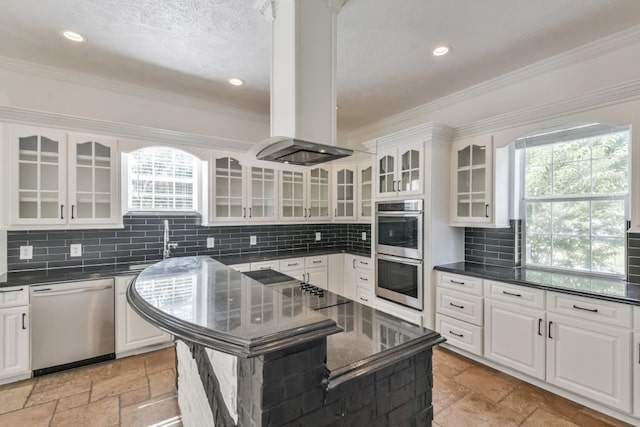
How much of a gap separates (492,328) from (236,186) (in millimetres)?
3238

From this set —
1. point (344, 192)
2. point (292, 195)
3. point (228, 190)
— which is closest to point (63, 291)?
point (228, 190)

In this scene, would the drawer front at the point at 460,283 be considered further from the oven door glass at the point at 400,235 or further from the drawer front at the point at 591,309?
the drawer front at the point at 591,309

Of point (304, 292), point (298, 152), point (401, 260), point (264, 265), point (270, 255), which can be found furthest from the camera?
point (270, 255)

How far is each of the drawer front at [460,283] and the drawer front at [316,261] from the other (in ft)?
5.62

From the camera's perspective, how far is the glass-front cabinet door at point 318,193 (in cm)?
464

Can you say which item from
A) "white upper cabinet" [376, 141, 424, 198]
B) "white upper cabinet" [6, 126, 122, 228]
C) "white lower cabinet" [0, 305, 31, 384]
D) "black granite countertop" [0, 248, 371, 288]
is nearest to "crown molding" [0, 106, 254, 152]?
"white upper cabinet" [6, 126, 122, 228]

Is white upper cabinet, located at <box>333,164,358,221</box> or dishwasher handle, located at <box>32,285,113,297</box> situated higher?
white upper cabinet, located at <box>333,164,358,221</box>

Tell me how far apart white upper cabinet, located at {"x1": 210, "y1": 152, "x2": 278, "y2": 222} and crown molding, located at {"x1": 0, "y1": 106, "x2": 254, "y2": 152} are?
0.52ft

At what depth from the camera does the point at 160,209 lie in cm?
361

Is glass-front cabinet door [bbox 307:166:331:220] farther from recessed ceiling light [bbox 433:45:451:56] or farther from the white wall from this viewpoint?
recessed ceiling light [bbox 433:45:451:56]

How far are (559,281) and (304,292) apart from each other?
218 centimetres

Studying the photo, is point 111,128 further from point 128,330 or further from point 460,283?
point 460,283

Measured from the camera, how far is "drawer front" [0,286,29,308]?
2.55 metres

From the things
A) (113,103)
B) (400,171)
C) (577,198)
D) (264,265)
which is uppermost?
(113,103)
